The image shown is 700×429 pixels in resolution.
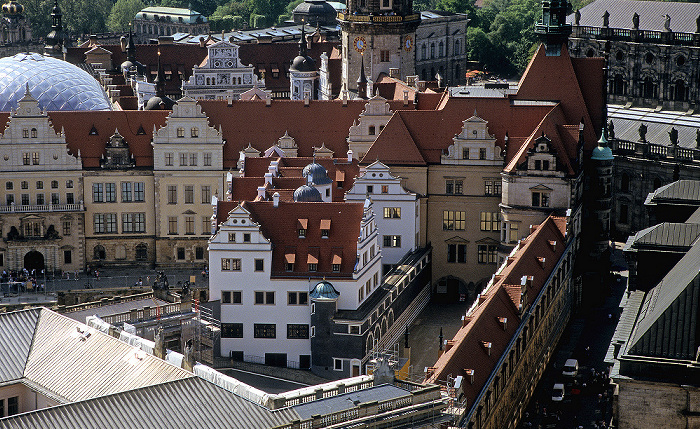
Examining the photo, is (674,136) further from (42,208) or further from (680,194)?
(42,208)

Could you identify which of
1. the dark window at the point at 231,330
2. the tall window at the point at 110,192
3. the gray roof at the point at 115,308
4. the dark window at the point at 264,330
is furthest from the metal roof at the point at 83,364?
the tall window at the point at 110,192

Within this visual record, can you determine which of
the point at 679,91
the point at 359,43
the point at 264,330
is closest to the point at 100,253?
the point at 264,330

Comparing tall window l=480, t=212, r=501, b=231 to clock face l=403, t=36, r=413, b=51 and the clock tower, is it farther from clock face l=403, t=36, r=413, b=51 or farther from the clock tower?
clock face l=403, t=36, r=413, b=51

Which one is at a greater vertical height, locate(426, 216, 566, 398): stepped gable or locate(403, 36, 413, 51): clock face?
locate(403, 36, 413, 51): clock face

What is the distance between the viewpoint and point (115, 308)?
112 m

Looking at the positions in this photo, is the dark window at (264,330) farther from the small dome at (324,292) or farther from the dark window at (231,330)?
the small dome at (324,292)

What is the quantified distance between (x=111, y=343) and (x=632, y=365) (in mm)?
30639

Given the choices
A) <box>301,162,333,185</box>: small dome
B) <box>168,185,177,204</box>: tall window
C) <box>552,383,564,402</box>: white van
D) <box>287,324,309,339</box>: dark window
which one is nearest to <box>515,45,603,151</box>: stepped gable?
<box>301,162,333,185</box>: small dome

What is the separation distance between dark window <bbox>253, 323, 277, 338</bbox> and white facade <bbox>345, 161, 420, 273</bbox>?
1790 cm

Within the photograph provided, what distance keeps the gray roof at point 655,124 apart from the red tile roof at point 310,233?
53.1 m

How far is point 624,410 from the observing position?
273ft

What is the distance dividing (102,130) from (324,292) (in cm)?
3828

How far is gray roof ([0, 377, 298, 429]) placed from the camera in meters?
75.3

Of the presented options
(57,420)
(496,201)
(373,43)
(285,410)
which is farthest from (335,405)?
(373,43)
